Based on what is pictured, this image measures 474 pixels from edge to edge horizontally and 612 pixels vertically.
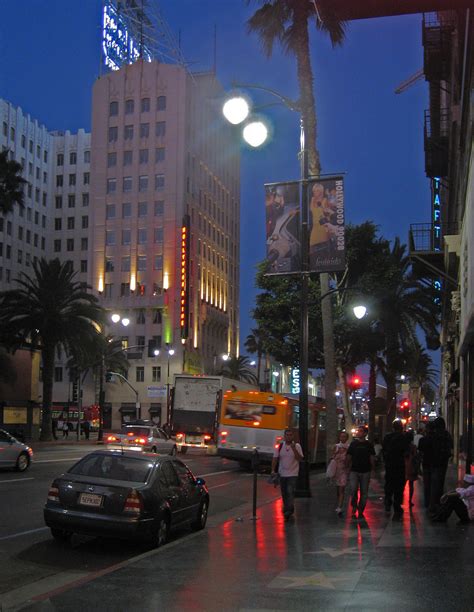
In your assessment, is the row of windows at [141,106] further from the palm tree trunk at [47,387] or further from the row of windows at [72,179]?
the palm tree trunk at [47,387]

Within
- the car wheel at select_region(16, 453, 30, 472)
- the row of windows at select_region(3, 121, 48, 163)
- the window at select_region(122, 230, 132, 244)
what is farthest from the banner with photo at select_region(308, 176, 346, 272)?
the row of windows at select_region(3, 121, 48, 163)

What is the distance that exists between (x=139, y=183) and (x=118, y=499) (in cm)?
8228

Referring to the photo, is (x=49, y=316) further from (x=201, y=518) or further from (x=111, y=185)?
(x=111, y=185)

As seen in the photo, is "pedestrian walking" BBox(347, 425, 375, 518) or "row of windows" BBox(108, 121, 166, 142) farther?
"row of windows" BBox(108, 121, 166, 142)

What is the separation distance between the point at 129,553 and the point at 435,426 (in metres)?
6.31

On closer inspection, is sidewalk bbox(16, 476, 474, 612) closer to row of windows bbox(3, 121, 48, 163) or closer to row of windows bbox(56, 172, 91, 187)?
row of windows bbox(3, 121, 48, 163)

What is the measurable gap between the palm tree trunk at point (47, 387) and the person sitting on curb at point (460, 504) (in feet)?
134

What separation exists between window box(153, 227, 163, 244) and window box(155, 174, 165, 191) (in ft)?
15.6

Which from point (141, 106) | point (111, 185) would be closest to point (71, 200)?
point (111, 185)

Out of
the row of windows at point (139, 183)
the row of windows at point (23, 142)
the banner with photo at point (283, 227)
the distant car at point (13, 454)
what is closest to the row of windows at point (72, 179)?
the row of windows at point (23, 142)

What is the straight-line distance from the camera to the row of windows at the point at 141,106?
298 ft

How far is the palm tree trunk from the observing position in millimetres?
51188

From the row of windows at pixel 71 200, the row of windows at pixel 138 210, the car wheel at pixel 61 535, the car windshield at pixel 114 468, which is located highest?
the row of windows at pixel 71 200

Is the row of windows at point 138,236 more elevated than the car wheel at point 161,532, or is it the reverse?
the row of windows at point 138,236
